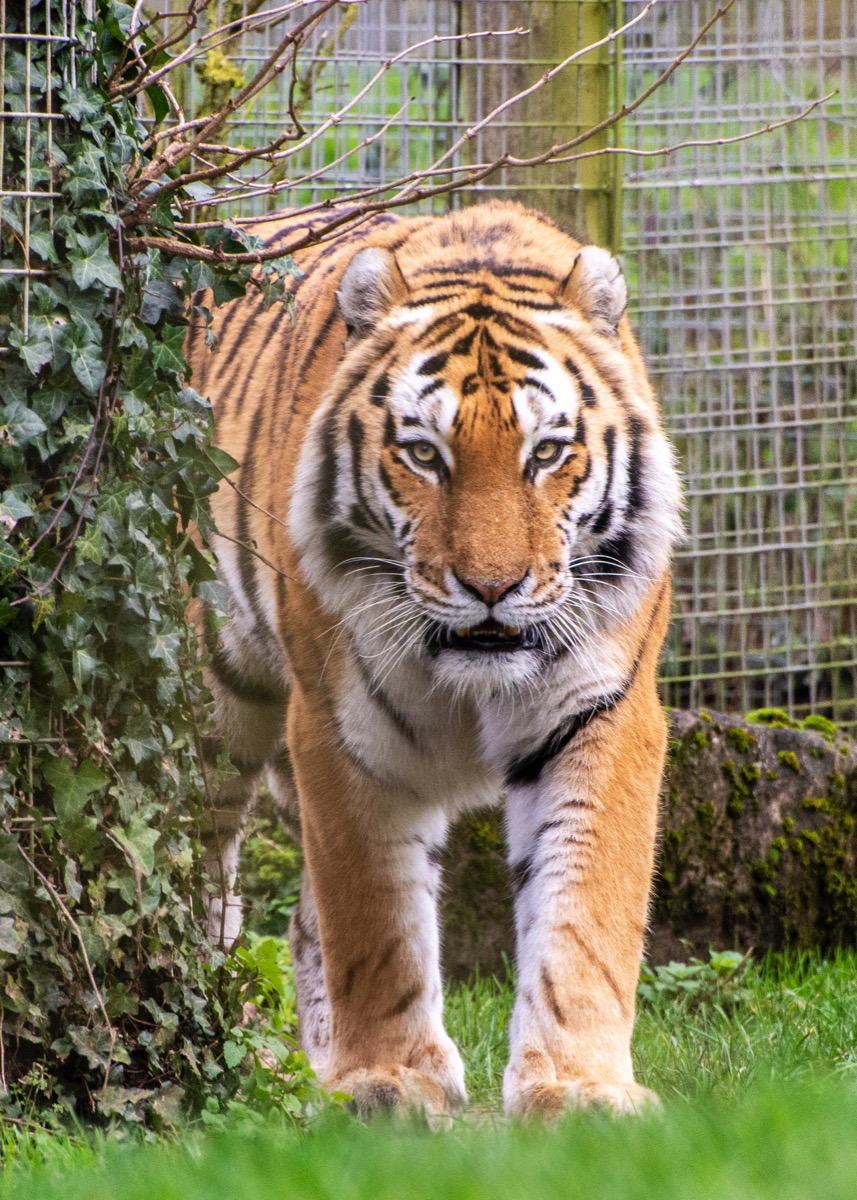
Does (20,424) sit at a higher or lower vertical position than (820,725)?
higher

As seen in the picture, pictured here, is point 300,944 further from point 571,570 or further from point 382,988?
point 571,570

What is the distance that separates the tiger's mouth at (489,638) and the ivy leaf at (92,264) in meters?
1.05

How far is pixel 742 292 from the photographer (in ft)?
19.8

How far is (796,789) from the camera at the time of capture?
5.26 metres

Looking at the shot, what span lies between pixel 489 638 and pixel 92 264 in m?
1.15

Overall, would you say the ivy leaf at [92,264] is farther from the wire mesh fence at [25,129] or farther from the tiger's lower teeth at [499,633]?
the tiger's lower teeth at [499,633]

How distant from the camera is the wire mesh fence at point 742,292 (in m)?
5.89

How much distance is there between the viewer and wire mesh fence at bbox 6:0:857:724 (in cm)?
589

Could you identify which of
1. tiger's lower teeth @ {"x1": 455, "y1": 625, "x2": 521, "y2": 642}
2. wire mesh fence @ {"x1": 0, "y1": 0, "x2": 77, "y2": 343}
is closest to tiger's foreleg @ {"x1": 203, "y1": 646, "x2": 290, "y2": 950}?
tiger's lower teeth @ {"x1": 455, "y1": 625, "x2": 521, "y2": 642}

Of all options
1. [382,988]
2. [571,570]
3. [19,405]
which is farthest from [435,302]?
[382,988]

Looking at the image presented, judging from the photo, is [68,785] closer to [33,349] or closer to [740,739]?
[33,349]

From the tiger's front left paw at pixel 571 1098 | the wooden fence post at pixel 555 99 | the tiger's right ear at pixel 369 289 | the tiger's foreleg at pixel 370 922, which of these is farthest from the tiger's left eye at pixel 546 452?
the wooden fence post at pixel 555 99

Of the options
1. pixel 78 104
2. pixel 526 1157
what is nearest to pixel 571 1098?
pixel 526 1157

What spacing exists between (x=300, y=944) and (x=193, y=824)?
1635mm
